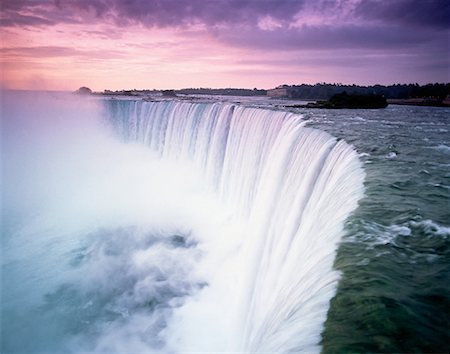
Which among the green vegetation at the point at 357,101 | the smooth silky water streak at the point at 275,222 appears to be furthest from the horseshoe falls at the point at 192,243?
the green vegetation at the point at 357,101

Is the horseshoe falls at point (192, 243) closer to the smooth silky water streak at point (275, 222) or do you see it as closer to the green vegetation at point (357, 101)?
the smooth silky water streak at point (275, 222)

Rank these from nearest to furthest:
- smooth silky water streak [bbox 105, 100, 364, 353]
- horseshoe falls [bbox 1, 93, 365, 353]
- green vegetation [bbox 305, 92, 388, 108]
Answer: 1. smooth silky water streak [bbox 105, 100, 364, 353]
2. horseshoe falls [bbox 1, 93, 365, 353]
3. green vegetation [bbox 305, 92, 388, 108]

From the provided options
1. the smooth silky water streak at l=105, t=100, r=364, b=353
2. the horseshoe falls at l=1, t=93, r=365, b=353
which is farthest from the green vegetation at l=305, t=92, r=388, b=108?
the smooth silky water streak at l=105, t=100, r=364, b=353

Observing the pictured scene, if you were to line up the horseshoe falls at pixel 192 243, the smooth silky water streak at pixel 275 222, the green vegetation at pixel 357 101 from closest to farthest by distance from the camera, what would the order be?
the smooth silky water streak at pixel 275 222 → the horseshoe falls at pixel 192 243 → the green vegetation at pixel 357 101

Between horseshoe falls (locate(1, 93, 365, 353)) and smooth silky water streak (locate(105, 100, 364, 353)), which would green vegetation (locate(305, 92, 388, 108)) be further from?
smooth silky water streak (locate(105, 100, 364, 353))

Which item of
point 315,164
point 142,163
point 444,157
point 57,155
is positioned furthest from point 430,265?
point 57,155

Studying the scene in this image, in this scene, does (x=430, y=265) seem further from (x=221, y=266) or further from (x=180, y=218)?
(x=180, y=218)
